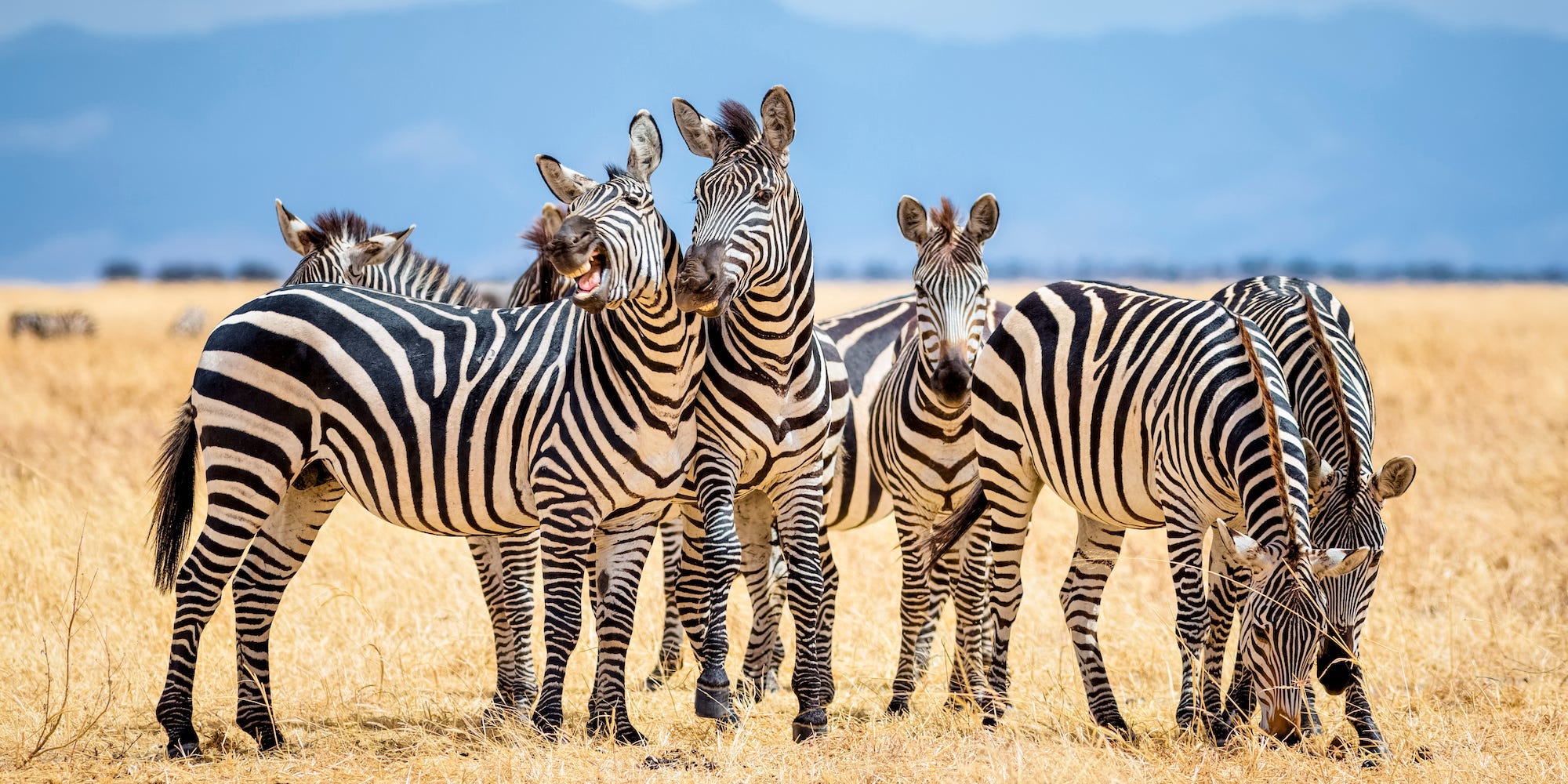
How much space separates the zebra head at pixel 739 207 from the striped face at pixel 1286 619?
2.19m

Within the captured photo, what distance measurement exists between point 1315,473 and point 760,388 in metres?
2.36

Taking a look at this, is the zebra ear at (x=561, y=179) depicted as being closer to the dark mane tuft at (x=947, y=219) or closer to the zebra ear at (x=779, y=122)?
the zebra ear at (x=779, y=122)

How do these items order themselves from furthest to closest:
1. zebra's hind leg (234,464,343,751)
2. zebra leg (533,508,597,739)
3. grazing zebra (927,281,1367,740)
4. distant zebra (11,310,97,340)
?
1. distant zebra (11,310,97,340)
2. zebra's hind leg (234,464,343,751)
3. zebra leg (533,508,597,739)
4. grazing zebra (927,281,1367,740)

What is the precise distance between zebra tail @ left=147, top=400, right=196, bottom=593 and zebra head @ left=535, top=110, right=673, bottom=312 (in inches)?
88.3

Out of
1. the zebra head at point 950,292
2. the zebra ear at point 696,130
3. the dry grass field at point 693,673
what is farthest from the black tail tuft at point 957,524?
the zebra ear at point 696,130

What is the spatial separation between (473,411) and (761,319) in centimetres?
141

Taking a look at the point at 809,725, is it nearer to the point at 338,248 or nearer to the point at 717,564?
the point at 717,564

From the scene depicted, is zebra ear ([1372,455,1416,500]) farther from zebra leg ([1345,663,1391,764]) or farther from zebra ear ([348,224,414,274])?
zebra ear ([348,224,414,274])

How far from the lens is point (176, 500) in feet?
20.8

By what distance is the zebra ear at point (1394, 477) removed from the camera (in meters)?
5.30

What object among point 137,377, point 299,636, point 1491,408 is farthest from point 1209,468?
point 137,377

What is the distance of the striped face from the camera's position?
4.89 metres

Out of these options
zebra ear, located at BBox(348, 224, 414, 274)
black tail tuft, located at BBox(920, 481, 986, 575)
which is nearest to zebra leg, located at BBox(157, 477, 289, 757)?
zebra ear, located at BBox(348, 224, 414, 274)

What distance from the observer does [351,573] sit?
9.22 metres
